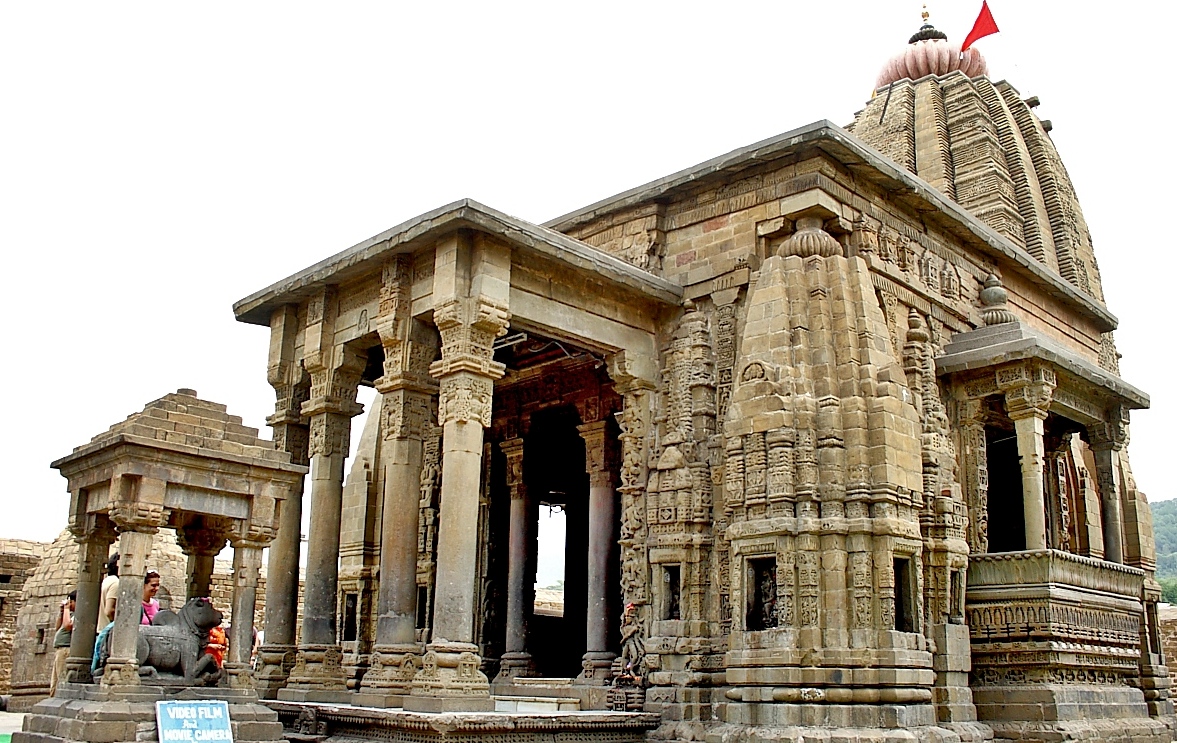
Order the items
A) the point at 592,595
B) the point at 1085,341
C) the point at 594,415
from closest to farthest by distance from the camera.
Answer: the point at 592,595
the point at 594,415
the point at 1085,341

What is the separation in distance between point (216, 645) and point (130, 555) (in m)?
1.34

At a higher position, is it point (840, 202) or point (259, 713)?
point (840, 202)

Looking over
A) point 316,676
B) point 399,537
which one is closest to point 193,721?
point 399,537

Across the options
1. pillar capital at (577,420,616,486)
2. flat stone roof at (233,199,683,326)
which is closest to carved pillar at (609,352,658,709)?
flat stone roof at (233,199,683,326)

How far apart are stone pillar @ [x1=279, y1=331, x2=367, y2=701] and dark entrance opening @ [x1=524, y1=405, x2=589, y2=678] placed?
17.1ft

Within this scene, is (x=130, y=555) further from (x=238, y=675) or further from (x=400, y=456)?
(x=400, y=456)

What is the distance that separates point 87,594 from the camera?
11133mm

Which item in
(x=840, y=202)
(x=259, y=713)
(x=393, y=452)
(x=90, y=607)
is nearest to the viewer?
(x=259, y=713)

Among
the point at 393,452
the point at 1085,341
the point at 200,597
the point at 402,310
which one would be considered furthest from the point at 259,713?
the point at 1085,341

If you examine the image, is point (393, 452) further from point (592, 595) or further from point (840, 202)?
point (840, 202)

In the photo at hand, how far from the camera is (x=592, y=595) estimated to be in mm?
15828

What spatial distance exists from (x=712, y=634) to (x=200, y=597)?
18.9 feet

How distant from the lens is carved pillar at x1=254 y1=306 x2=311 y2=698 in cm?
1459

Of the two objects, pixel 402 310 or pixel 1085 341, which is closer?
pixel 402 310
